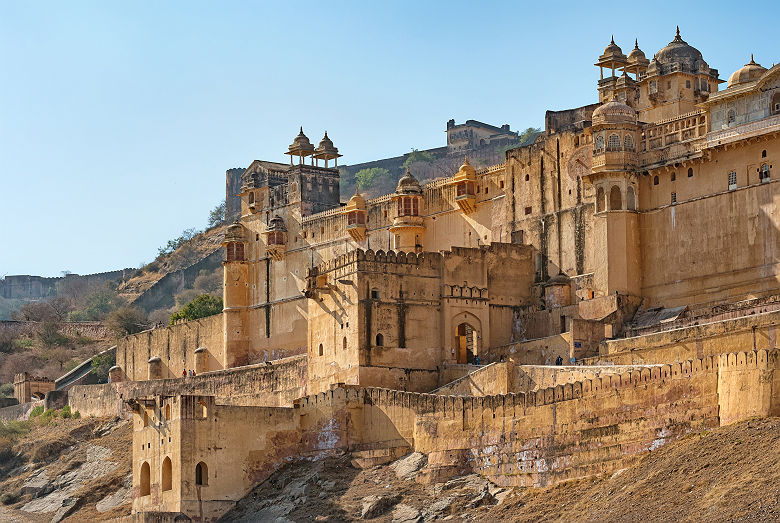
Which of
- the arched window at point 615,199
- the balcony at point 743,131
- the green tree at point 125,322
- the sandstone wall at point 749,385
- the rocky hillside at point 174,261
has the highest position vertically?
the rocky hillside at point 174,261

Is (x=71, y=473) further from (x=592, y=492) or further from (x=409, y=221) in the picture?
(x=592, y=492)

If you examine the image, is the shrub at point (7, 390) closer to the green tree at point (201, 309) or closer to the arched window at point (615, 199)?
the green tree at point (201, 309)

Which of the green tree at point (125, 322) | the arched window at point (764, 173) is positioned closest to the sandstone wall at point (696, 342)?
the arched window at point (764, 173)

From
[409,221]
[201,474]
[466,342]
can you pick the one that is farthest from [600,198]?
[201,474]

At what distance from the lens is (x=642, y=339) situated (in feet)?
120

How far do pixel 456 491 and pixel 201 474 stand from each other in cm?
669

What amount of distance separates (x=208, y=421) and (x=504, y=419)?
7.45 m

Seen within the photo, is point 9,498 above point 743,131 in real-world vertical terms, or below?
below

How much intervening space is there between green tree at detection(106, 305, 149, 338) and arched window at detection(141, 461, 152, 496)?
29.6m

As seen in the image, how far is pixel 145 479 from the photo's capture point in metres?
38.5

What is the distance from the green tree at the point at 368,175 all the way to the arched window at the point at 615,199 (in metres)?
55.2

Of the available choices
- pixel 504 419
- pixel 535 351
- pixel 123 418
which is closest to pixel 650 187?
pixel 535 351

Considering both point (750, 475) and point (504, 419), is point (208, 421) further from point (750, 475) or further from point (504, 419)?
point (750, 475)

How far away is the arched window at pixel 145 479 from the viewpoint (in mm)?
38281
